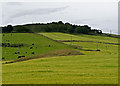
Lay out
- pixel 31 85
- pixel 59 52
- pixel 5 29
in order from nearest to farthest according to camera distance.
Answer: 1. pixel 31 85
2. pixel 59 52
3. pixel 5 29

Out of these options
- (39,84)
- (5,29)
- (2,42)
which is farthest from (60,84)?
(5,29)

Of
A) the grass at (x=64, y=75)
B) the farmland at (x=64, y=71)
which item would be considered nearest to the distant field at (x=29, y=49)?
the farmland at (x=64, y=71)

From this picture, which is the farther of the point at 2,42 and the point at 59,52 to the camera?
the point at 2,42

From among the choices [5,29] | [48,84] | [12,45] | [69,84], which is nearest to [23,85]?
[48,84]

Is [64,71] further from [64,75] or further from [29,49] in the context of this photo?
[29,49]

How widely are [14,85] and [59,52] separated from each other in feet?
186

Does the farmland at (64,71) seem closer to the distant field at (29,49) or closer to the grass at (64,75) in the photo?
the grass at (64,75)

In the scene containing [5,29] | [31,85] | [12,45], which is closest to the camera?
[31,85]

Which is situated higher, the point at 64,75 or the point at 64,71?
the point at 64,75

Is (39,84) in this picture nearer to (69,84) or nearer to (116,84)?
(69,84)

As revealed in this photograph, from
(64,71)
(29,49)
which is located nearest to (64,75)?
(64,71)

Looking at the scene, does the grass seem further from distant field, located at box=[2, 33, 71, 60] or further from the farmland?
distant field, located at box=[2, 33, 71, 60]

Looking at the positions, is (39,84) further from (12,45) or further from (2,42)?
(2,42)

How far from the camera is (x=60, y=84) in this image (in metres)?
17.1
